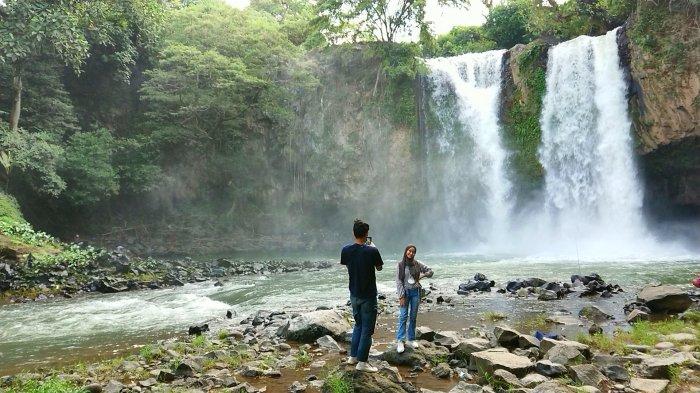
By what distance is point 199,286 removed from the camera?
598 inches

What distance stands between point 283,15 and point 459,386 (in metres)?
43.9

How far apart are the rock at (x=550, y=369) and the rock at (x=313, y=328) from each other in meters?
3.15

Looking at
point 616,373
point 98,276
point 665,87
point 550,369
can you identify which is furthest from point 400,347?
point 665,87

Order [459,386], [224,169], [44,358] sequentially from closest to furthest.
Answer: [459,386], [44,358], [224,169]

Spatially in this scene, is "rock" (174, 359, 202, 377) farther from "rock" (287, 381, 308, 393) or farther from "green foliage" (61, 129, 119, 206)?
"green foliage" (61, 129, 119, 206)

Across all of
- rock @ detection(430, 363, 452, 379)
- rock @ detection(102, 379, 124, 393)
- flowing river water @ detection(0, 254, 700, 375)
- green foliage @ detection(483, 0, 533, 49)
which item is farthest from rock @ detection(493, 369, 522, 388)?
green foliage @ detection(483, 0, 533, 49)

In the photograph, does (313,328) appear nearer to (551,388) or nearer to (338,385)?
(338,385)

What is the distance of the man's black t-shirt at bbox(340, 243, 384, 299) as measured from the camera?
18.1 feet

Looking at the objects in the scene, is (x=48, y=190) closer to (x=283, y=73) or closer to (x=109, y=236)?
(x=109, y=236)

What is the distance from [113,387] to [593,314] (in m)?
7.76

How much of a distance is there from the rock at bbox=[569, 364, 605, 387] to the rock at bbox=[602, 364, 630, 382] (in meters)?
0.16

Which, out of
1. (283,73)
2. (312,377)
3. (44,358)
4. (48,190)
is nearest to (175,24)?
(283,73)

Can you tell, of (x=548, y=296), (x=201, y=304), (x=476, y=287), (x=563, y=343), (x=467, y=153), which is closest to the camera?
(x=563, y=343)

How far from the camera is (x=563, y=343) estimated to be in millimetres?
6027
